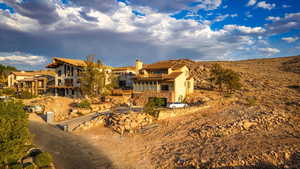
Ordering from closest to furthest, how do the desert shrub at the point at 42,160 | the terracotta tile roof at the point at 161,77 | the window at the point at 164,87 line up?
the desert shrub at the point at 42,160 < the terracotta tile roof at the point at 161,77 < the window at the point at 164,87

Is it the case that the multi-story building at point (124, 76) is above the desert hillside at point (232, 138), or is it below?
above

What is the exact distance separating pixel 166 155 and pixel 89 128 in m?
14.0

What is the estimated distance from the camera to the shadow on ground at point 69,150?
1714 cm

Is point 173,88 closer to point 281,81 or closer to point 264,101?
point 264,101

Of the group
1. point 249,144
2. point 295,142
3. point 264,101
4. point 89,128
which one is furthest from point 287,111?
point 89,128

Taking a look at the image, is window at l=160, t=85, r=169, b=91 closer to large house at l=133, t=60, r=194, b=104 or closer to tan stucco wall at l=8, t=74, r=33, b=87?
large house at l=133, t=60, r=194, b=104

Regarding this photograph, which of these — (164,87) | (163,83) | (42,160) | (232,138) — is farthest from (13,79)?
(232,138)

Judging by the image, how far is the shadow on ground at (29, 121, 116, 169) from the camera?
17.1 meters

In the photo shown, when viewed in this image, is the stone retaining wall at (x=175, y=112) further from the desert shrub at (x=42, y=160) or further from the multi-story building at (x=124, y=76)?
the multi-story building at (x=124, y=76)

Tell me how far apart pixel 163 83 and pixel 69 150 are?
2474 centimetres

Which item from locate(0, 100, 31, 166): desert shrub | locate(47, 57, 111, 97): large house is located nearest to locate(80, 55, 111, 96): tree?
locate(47, 57, 111, 97): large house

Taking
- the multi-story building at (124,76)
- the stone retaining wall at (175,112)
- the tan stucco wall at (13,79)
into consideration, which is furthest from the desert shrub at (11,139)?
the tan stucco wall at (13,79)

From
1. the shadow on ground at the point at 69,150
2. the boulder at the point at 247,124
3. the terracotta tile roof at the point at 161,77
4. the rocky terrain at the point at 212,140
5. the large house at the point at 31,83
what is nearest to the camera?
the rocky terrain at the point at 212,140

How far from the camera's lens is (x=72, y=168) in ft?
53.6
